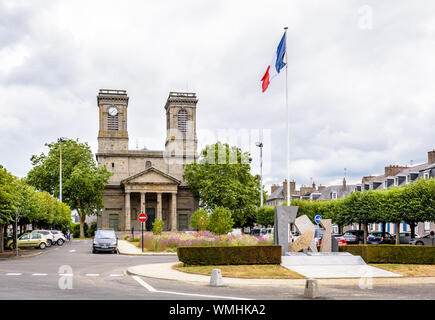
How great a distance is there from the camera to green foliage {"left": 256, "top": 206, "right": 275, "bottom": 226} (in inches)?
2936

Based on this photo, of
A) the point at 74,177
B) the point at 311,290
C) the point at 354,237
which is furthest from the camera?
the point at 74,177

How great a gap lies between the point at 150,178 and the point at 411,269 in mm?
56829

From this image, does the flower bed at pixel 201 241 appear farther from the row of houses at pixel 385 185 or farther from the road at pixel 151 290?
the road at pixel 151 290

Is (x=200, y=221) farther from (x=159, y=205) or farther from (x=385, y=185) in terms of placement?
(x=385, y=185)

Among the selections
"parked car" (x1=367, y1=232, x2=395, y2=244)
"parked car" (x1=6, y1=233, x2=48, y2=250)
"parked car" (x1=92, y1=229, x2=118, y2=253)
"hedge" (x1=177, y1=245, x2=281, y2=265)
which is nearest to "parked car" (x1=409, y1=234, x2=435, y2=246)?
"parked car" (x1=367, y1=232, x2=395, y2=244)

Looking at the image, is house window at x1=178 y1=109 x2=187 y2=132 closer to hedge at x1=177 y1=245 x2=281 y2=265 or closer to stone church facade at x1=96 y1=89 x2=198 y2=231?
stone church facade at x1=96 y1=89 x2=198 y2=231

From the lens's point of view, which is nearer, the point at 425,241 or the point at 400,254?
the point at 400,254

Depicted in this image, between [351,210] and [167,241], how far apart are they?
24.1 metres

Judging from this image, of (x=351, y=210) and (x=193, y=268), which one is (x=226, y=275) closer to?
(x=193, y=268)

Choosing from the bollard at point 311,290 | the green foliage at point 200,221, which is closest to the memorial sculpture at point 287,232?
the bollard at point 311,290

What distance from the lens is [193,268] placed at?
21734 mm

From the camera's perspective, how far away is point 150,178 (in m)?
75.8

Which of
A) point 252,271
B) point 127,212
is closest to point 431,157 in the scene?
point 127,212
